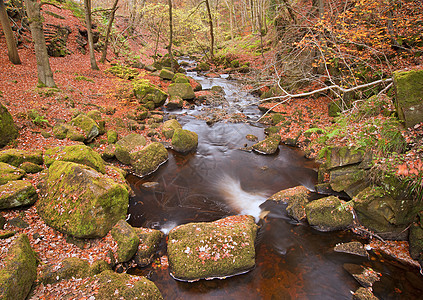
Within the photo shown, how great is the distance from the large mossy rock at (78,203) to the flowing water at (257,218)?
1505mm

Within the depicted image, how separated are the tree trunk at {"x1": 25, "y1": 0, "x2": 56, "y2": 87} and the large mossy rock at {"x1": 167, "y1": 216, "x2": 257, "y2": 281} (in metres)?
12.1

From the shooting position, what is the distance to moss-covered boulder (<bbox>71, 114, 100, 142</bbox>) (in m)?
10.3

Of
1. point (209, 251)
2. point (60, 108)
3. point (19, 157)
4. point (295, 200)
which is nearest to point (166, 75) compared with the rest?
point (60, 108)

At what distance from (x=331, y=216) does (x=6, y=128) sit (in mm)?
11832

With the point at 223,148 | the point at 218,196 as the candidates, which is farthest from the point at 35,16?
the point at 218,196

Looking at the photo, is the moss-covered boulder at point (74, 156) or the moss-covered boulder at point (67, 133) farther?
the moss-covered boulder at point (67, 133)

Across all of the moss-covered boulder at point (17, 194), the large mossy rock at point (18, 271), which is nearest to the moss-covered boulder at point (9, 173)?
the moss-covered boulder at point (17, 194)

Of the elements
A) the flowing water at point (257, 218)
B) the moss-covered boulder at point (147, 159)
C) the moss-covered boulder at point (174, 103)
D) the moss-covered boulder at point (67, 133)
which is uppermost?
the moss-covered boulder at point (174, 103)

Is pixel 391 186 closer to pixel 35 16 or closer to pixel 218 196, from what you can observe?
pixel 218 196

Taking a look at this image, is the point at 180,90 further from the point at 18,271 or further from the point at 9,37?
the point at 18,271

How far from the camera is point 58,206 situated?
6.11m

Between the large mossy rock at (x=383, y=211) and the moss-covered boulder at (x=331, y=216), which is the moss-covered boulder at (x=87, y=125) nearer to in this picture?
the moss-covered boulder at (x=331, y=216)

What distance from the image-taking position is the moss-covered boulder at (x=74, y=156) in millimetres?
7750

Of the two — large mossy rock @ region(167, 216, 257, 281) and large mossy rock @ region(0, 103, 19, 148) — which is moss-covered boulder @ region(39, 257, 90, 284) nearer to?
large mossy rock @ region(167, 216, 257, 281)
